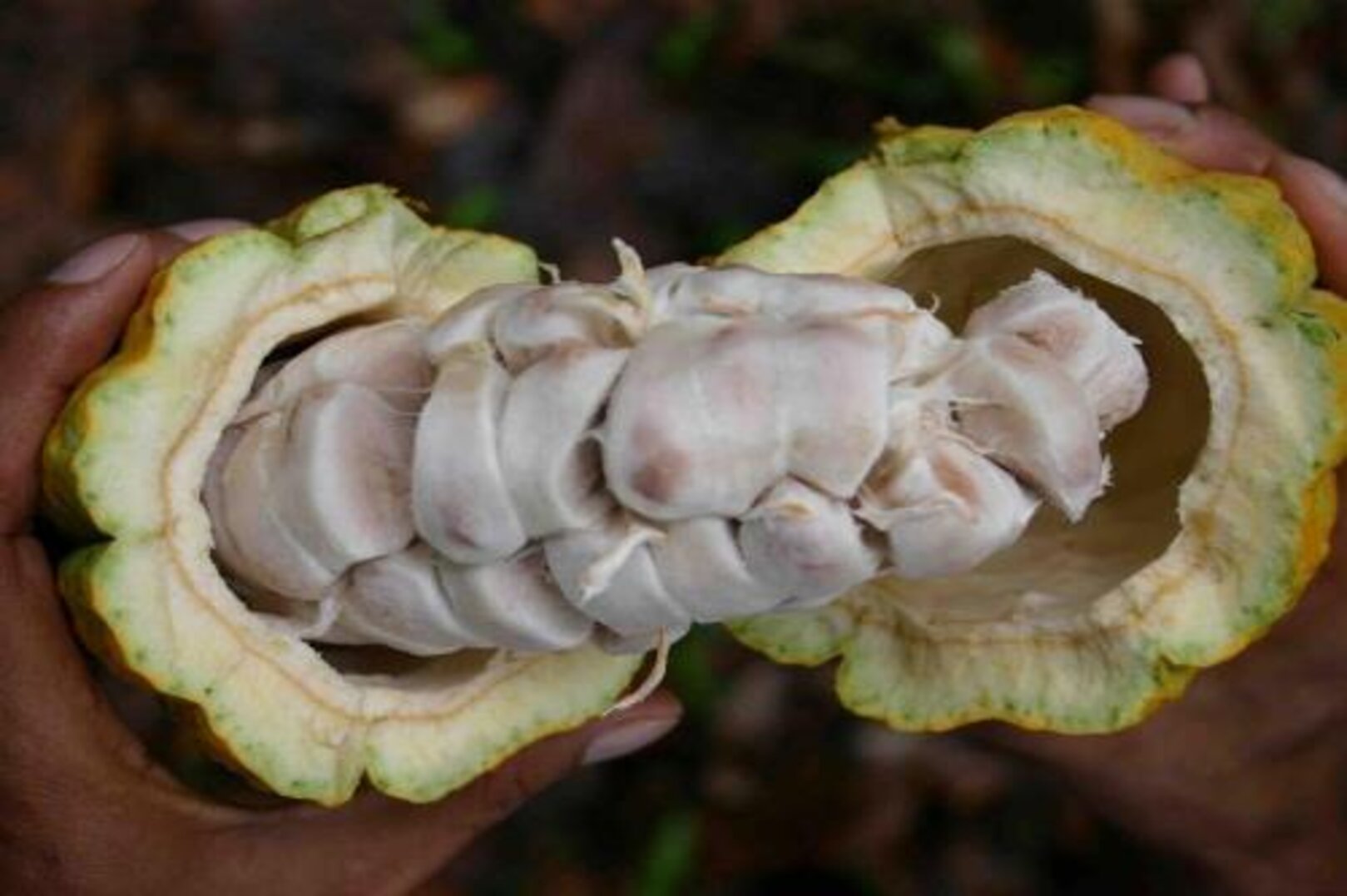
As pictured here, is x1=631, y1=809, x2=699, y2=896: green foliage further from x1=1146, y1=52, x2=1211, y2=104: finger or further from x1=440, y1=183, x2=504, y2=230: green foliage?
x1=1146, y1=52, x2=1211, y2=104: finger

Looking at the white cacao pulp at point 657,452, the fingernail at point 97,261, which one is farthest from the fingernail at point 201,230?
the white cacao pulp at point 657,452

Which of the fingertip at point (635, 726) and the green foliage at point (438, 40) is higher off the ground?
the green foliage at point (438, 40)

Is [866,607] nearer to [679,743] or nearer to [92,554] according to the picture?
[92,554]

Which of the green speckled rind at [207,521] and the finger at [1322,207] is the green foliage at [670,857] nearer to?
the green speckled rind at [207,521]

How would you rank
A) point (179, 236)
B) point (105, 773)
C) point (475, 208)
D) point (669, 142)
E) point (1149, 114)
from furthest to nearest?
point (669, 142)
point (475, 208)
point (1149, 114)
point (179, 236)
point (105, 773)

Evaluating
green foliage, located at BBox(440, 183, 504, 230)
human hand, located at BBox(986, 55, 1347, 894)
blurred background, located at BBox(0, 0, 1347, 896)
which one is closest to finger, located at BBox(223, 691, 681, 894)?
human hand, located at BBox(986, 55, 1347, 894)

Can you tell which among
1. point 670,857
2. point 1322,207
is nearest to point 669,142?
point 670,857

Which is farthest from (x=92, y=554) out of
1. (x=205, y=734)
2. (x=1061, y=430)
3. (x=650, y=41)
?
(x=650, y=41)

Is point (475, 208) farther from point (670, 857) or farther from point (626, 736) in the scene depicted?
point (626, 736)
